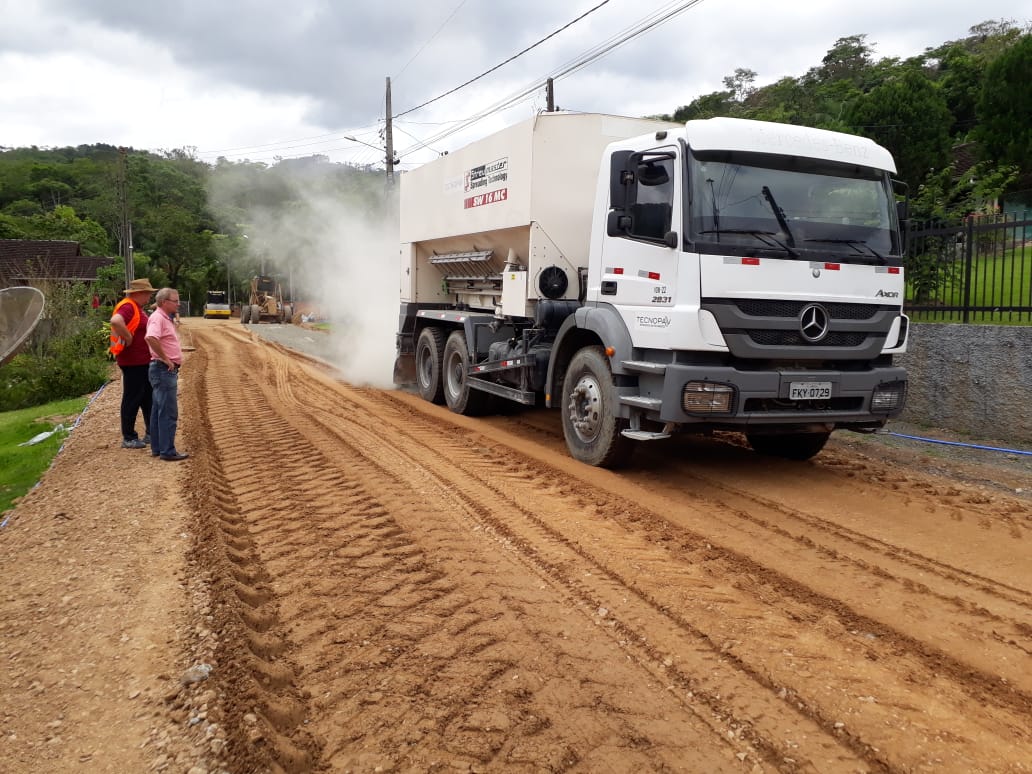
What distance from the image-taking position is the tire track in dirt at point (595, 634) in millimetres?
2879

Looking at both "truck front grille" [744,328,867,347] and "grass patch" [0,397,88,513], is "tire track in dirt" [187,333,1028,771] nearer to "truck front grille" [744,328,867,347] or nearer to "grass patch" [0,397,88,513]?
"truck front grille" [744,328,867,347]

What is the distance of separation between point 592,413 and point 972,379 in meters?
4.81

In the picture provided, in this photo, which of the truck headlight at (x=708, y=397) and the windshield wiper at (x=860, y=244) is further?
the windshield wiper at (x=860, y=244)

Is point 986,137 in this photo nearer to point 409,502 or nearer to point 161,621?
point 409,502

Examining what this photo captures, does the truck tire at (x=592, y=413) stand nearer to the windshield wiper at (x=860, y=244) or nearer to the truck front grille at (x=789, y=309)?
the truck front grille at (x=789, y=309)

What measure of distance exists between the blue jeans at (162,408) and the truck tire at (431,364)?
14.3ft

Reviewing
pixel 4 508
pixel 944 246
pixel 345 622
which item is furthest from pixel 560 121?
pixel 4 508

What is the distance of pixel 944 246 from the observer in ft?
31.3

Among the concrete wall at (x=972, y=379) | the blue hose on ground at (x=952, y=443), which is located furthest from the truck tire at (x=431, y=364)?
the concrete wall at (x=972, y=379)

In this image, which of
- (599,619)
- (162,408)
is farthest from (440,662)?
(162,408)

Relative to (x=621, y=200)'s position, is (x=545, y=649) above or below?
below

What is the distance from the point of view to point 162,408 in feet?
25.4

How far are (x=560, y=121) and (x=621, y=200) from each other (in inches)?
72.4

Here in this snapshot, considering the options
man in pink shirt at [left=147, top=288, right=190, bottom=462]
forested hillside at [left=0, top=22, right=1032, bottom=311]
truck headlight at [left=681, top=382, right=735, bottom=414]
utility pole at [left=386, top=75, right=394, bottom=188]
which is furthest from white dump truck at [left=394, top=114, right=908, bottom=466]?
utility pole at [left=386, top=75, right=394, bottom=188]
